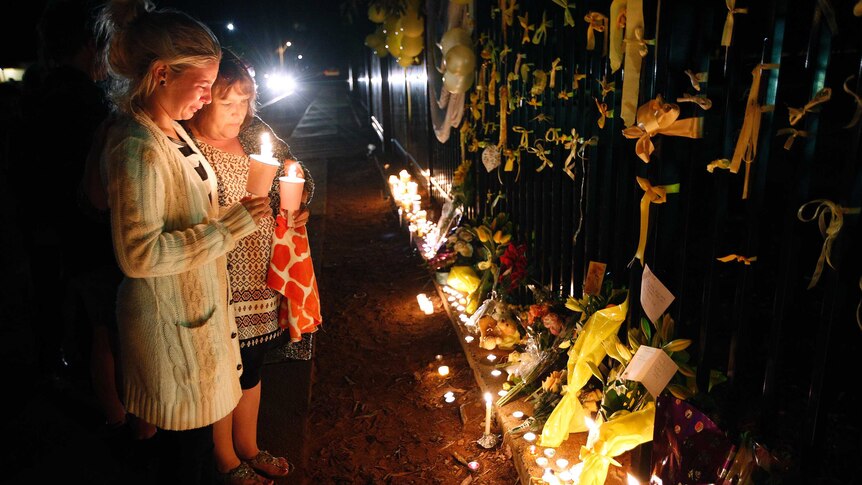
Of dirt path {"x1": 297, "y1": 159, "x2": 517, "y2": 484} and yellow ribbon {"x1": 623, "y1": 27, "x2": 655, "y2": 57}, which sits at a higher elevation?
yellow ribbon {"x1": 623, "y1": 27, "x2": 655, "y2": 57}

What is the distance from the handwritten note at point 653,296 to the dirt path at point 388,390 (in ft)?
4.31

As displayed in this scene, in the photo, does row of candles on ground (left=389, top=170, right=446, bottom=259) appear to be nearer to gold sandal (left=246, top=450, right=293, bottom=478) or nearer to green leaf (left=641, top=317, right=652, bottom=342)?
gold sandal (left=246, top=450, right=293, bottom=478)

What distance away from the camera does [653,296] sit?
7.70 feet

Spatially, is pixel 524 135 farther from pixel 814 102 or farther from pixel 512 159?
pixel 814 102

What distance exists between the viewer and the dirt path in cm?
322

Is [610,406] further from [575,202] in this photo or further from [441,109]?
[441,109]

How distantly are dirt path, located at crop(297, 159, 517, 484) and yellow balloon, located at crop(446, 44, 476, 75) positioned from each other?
2.36 metres

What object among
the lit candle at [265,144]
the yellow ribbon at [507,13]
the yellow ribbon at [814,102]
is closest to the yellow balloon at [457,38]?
the yellow ribbon at [507,13]

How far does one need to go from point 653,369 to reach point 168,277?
1.96 meters

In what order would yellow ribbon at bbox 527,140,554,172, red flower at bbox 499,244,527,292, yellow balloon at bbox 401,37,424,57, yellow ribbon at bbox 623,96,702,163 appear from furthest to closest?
yellow balloon at bbox 401,37,424,57, red flower at bbox 499,244,527,292, yellow ribbon at bbox 527,140,554,172, yellow ribbon at bbox 623,96,702,163

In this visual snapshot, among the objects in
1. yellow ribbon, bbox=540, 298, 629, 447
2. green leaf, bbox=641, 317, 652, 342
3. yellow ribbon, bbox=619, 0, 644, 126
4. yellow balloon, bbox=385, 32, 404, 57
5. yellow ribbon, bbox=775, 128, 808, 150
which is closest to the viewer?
yellow ribbon, bbox=775, 128, 808, 150

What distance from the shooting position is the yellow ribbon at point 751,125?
1799mm

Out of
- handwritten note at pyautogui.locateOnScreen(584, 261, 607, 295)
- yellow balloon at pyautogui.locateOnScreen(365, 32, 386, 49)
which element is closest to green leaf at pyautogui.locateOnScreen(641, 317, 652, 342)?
handwritten note at pyautogui.locateOnScreen(584, 261, 607, 295)

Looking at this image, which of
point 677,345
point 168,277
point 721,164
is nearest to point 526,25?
point 721,164
